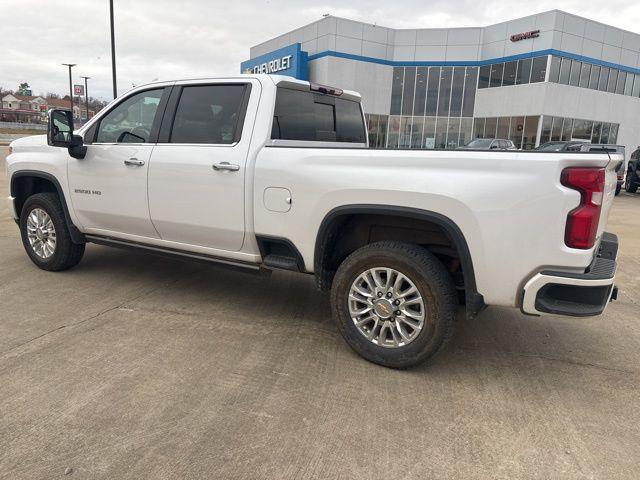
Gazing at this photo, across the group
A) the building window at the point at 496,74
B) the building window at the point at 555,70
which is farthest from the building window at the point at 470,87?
the building window at the point at 555,70

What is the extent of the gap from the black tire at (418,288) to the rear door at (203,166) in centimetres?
99

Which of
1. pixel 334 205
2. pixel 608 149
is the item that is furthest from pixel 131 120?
→ pixel 608 149

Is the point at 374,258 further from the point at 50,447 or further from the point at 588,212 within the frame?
the point at 50,447

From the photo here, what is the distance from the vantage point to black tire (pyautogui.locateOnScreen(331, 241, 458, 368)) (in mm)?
3189

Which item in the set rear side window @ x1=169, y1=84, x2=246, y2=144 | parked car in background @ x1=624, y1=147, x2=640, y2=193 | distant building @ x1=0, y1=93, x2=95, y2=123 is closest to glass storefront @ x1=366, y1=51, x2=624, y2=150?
parked car in background @ x1=624, y1=147, x2=640, y2=193

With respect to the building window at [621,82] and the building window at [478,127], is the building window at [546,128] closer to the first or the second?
the building window at [478,127]

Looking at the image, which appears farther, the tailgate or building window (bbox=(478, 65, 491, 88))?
building window (bbox=(478, 65, 491, 88))

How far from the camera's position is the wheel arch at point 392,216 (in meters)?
3.06

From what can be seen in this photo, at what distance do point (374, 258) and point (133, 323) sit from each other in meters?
2.07

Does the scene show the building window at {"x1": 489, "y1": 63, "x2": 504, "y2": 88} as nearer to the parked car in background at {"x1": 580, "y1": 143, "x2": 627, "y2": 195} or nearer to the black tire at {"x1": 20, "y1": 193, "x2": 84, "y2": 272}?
the parked car in background at {"x1": 580, "y1": 143, "x2": 627, "y2": 195}

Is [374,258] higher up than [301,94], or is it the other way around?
[301,94]

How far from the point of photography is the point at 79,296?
465cm

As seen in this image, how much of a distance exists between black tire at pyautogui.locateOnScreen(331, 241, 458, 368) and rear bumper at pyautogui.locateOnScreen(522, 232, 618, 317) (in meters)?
0.49

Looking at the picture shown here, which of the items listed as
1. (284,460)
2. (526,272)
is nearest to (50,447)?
(284,460)
